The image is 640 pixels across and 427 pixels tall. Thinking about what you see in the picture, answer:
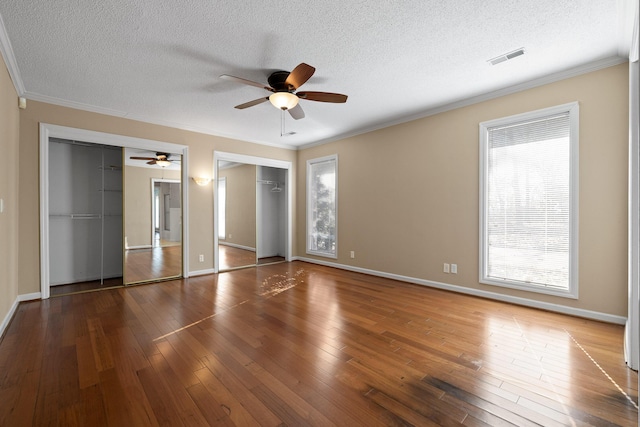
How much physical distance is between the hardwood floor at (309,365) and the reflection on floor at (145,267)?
0.85 metres

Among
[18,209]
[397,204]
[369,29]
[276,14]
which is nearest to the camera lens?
[276,14]

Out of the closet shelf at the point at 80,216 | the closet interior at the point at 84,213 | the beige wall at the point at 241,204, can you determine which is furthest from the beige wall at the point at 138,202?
the beige wall at the point at 241,204

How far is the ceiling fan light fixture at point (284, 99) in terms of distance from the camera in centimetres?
307

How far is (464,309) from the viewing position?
3.41m

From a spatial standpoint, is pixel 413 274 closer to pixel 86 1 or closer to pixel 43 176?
pixel 86 1

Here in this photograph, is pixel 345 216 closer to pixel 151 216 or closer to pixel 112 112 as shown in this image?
pixel 151 216

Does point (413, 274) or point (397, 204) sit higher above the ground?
point (397, 204)

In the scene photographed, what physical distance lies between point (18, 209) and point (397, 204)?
530 centimetres

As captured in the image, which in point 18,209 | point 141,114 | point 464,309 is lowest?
point 464,309

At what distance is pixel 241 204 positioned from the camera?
6.86 m

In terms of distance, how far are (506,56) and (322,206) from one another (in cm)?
417

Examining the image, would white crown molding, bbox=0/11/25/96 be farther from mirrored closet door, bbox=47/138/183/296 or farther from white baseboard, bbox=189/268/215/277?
white baseboard, bbox=189/268/215/277

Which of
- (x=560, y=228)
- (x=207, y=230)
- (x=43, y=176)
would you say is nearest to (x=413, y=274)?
(x=560, y=228)


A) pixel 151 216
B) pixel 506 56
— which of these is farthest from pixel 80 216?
pixel 506 56
